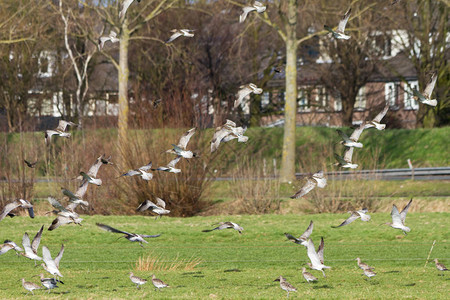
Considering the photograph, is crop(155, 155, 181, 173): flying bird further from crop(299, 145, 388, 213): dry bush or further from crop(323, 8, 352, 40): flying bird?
crop(299, 145, 388, 213): dry bush

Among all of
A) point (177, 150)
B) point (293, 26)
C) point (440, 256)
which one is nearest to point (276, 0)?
point (293, 26)

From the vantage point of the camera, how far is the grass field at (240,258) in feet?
42.3

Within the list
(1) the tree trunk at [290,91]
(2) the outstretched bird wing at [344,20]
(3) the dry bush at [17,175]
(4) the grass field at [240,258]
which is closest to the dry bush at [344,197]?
(4) the grass field at [240,258]

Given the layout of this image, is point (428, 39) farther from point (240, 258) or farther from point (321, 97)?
point (240, 258)

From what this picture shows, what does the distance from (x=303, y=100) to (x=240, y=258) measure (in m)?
A: 36.2

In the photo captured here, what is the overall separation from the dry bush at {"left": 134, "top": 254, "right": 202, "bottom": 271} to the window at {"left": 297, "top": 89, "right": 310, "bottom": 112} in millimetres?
34843

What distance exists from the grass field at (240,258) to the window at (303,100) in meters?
27.8

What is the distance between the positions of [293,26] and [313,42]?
2042cm

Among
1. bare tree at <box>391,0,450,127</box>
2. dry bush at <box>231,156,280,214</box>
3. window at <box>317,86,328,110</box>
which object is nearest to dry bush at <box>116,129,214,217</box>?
dry bush at <box>231,156,280,214</box>

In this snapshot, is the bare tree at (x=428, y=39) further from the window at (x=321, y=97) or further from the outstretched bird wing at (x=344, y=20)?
the outstretched bird wing at (x=344, y=20)

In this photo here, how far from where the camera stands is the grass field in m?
12.9

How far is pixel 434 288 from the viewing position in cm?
1289

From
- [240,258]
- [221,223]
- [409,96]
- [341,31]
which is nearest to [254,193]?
[240,258]

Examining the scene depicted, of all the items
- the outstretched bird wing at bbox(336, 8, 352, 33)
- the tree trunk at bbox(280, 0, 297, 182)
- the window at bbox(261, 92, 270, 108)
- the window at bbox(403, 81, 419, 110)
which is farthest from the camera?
the window at bbox(261, 92, 270, 108)
